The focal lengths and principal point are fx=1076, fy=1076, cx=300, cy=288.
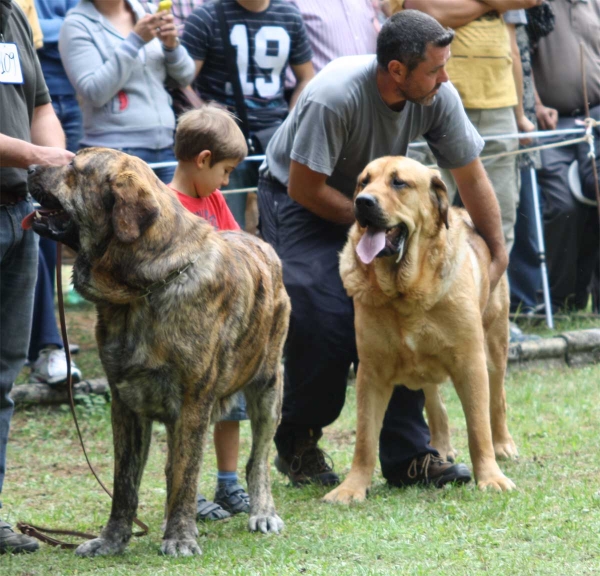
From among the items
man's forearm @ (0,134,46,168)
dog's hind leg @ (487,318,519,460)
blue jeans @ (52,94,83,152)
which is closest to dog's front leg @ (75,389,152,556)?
man's forearm @ (0,134,46,168)

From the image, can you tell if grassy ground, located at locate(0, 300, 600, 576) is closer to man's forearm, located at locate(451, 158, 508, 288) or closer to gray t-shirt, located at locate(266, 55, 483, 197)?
man's forearm, located at locate(451, 158, 508, 288)

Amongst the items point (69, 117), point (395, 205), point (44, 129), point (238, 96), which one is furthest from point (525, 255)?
point (44, 129)

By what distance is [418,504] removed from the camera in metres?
5.20

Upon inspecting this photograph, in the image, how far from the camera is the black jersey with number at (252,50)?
25.8 feet

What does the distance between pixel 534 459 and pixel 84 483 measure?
2596 millimetres

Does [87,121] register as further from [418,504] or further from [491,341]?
[418,504]

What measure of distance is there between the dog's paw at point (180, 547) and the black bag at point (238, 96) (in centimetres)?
406

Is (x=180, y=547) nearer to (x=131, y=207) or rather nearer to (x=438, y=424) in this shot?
(x=131, y=207)

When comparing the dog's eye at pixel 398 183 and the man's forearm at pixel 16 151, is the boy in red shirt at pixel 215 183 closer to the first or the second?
the dog's eye at pixel 398 183

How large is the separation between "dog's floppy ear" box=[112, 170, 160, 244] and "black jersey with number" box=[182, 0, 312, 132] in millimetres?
3858

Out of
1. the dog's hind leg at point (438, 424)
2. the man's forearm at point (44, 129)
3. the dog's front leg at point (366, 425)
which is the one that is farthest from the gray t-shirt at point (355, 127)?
the dog's hind leg at point (438, 424)

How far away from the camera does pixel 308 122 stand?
5496 millimetres

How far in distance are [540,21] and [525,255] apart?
205 cm

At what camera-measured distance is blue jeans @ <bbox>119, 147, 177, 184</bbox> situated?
298 inches
